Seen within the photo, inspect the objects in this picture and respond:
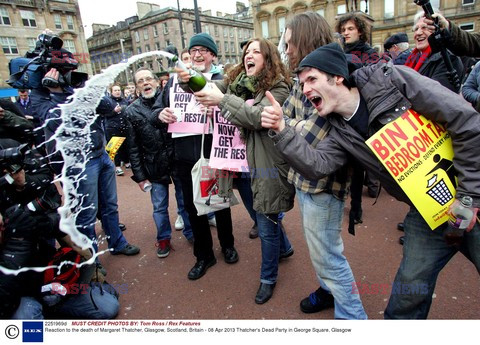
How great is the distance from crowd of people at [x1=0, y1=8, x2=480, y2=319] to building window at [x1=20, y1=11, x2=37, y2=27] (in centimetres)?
3312

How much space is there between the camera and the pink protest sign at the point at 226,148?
261 centimetres

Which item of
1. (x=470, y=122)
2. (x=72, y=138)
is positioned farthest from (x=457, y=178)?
(x=72, y=138)

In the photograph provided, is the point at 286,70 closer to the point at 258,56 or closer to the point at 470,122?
the point at 258,56

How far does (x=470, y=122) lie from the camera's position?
1.41 metres

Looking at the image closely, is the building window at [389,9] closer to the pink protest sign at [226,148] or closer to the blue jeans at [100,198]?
the pink protest sign at [226,148]

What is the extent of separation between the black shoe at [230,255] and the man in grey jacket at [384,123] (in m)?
1.72

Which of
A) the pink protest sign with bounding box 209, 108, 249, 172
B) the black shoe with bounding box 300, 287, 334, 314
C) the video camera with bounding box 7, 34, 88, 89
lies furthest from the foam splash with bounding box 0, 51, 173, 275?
the black shoe with bounding box 300, 287, 334, 314

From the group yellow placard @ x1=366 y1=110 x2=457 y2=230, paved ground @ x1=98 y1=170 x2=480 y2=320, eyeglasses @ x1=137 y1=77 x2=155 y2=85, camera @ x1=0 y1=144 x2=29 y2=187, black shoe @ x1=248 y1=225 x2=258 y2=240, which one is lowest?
paved ground @ x1=98 y1=170 x2=480 y2=320

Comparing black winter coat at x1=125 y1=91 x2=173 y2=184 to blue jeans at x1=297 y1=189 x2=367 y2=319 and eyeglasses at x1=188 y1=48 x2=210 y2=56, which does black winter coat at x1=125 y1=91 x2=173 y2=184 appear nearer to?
eyeglasses at x1=188 y1=48 x2=210 y2=56

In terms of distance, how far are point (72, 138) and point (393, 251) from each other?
134 inches

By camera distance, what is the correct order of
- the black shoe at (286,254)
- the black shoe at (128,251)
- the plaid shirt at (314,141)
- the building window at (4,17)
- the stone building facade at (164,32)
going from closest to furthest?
the plaid shirt at (314,141), the black shoe at (286,254), the black shoe at (128,251), the building window at (4,17), the stone building facade at (164,32)

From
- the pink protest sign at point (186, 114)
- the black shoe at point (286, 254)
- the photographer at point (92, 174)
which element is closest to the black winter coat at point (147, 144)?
the photographer at point (92, 174)

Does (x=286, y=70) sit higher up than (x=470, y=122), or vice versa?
(x=286, y=70)

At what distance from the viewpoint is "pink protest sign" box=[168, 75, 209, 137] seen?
2.74 meters
